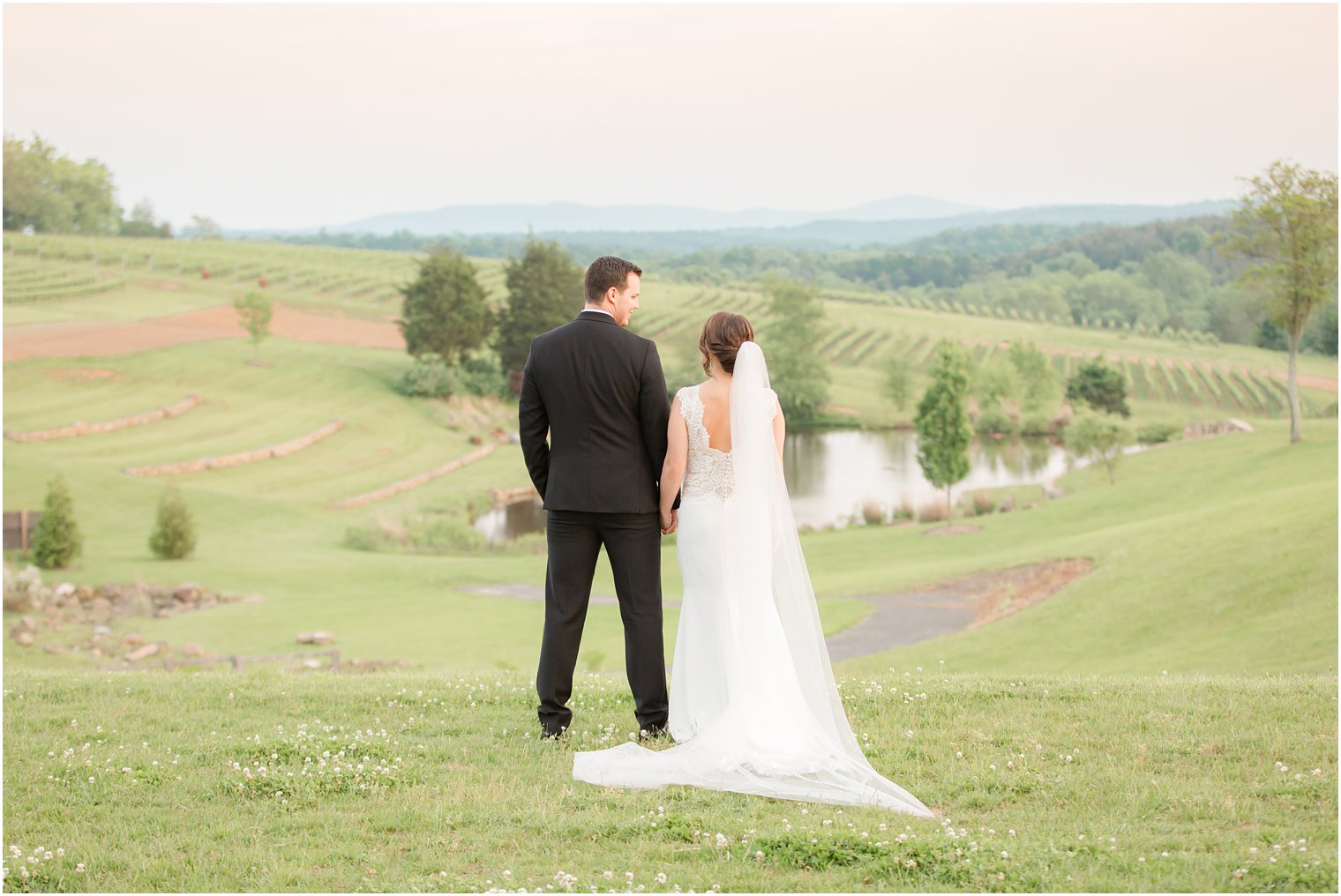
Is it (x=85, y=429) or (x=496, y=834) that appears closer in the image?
(x=496, y=834)

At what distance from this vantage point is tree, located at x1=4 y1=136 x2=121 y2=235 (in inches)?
4126

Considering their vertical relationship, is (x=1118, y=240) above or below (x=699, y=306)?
above

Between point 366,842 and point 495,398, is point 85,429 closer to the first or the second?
point 495,398

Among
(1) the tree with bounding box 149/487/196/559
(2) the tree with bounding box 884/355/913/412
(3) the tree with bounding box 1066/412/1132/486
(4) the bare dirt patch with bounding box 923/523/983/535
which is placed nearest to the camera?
→ (1) the tree with bounding box 149/487/196/559

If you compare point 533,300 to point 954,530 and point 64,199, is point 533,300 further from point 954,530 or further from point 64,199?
point 64,199

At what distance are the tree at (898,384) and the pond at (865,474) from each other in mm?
3471

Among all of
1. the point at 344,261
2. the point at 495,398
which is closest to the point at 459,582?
the point at 495,398

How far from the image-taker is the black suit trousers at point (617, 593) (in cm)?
730

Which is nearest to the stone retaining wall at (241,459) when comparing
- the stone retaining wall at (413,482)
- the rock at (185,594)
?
the stone retaining wall at (413,482)

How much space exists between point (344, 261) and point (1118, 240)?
124m

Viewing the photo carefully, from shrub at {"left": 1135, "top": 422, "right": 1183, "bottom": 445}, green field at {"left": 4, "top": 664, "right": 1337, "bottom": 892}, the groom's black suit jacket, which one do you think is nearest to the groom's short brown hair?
the groom's black suit jacket

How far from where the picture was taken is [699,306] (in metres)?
112

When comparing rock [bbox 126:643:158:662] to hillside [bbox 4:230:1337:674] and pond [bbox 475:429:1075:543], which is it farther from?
pond [bbox 475:429:1075:543]

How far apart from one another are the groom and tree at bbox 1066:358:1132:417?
245 ft
